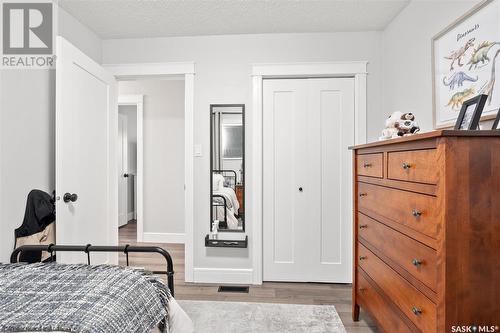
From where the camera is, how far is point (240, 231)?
2.89 meters

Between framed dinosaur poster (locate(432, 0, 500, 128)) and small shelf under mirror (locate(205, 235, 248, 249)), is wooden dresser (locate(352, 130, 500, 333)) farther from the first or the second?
small shelf under mirror (locate(205, 235, 248, 249))

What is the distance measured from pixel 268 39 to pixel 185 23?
2.70 feet

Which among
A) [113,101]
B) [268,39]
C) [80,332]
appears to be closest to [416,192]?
[80,332]

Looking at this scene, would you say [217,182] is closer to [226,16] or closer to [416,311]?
[226,16]

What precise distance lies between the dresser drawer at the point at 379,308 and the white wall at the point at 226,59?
1.18 m

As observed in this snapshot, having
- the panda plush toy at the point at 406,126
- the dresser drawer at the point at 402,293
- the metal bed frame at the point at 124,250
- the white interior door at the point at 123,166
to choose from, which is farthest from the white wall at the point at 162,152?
the panda plush toy at the point at 406,126

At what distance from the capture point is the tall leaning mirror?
113 inches

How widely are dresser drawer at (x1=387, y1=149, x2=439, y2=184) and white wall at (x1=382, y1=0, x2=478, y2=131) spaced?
76 cm

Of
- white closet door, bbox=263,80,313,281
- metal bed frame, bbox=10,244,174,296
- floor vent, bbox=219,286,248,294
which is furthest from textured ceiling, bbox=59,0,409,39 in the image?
floor vent, bbox=219,286,248,294

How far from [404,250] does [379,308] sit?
558 millimetres

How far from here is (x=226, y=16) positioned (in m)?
2.48

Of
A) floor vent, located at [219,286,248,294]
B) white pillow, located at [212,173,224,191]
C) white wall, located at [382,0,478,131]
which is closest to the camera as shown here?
white wall, located at [382,0,478,131]

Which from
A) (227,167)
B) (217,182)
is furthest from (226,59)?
(217,182)

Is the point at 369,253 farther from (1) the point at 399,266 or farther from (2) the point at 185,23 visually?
(2) the point at 185,23
